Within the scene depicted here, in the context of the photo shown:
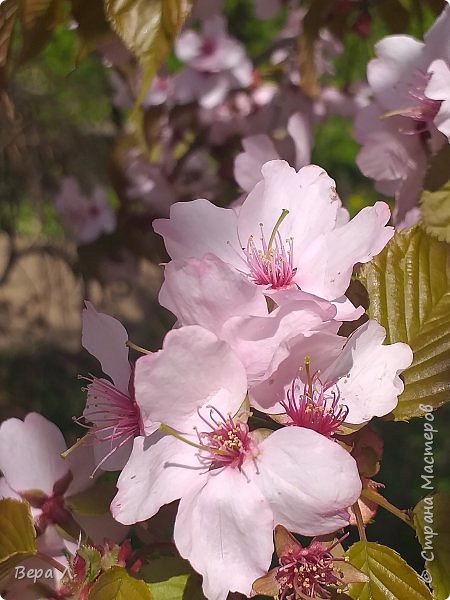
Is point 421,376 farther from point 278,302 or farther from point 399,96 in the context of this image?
point 399,96

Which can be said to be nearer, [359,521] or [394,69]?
[359,521]

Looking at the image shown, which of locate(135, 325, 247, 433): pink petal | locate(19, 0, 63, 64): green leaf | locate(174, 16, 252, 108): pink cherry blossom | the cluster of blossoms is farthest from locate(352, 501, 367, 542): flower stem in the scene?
locate(174, 16, 252, 108): pink cherry blossom

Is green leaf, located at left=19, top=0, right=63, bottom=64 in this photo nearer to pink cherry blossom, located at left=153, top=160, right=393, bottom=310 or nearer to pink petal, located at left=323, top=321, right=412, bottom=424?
pink cherry blossom, located at left=153, top=160, right=393, bottom=310

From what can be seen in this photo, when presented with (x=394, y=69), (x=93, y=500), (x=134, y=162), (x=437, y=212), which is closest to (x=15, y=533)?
(x=93, y=500)

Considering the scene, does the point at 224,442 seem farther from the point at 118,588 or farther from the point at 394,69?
the point at 394,69

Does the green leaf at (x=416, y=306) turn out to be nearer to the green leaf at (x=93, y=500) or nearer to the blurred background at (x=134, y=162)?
the green leaf at (x=93, y=500)
